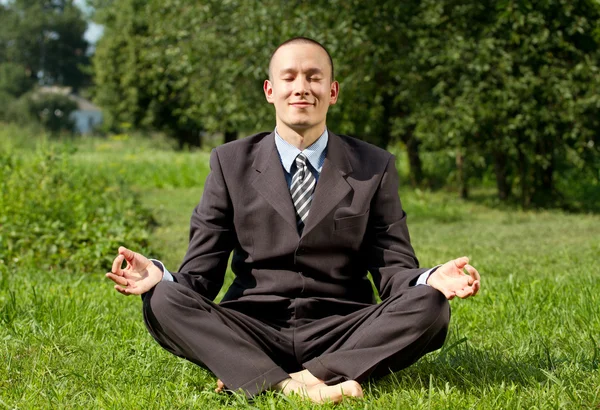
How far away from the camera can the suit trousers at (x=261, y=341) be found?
307cm

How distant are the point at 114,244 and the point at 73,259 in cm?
44

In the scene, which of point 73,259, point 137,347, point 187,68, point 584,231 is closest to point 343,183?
point 137,347

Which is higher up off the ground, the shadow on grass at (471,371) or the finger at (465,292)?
the finger at (465,292)

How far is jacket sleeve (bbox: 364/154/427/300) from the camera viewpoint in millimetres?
3422

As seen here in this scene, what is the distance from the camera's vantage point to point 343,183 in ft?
11.2

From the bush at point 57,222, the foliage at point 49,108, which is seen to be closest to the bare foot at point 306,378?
the bush at point 57,222

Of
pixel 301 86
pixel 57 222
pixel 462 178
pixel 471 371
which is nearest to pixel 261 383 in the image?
pixel 471 371

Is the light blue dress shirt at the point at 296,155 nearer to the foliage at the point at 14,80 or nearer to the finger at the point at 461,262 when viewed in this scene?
the finger at the point at 461,262

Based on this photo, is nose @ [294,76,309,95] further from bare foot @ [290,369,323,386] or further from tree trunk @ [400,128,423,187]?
tree trunk @ [400,128,423,187]

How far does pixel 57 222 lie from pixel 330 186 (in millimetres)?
4463

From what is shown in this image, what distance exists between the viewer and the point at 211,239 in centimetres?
346

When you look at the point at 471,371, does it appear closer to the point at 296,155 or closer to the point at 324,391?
the point at 324,391

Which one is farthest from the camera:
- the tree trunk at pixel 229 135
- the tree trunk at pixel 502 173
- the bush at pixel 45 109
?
the bush at pixel 45 109

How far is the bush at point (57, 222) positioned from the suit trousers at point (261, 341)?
11.9ft
